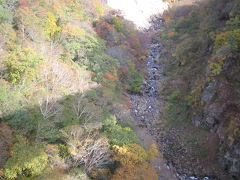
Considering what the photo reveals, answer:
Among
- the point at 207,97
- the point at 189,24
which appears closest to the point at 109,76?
the point at 207,97

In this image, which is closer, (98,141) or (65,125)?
(98,141)

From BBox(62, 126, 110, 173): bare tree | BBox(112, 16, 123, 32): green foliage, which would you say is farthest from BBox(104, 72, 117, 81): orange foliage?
BBox(62, 126, 110, 173): bare tree

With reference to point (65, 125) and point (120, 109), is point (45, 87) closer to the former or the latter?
point (65, 125)

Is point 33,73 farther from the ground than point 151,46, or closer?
closer

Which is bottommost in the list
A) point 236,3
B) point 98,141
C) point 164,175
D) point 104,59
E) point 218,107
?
point 164,175

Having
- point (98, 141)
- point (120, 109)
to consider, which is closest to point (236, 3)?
point (120, 109)

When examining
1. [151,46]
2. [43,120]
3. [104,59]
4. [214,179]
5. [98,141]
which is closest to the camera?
[98,141]
